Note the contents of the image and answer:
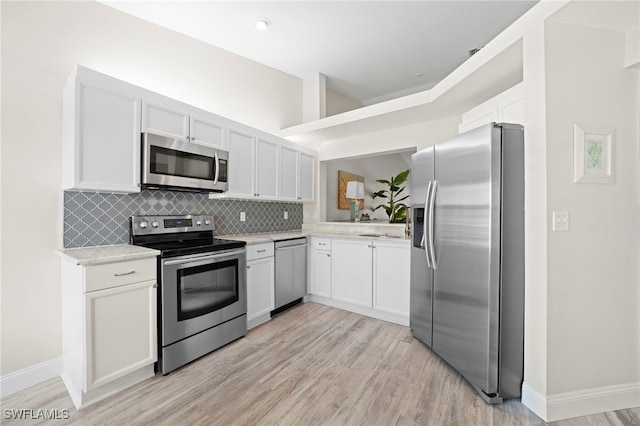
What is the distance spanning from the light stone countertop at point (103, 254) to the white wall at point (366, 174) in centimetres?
279

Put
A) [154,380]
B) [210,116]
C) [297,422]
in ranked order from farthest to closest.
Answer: [210,116]
[154,380]
[297,422]

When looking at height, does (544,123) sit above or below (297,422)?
above

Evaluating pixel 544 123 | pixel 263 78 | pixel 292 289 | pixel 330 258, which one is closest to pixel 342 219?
pixel 330 258

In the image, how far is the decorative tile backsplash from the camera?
87.7 inches

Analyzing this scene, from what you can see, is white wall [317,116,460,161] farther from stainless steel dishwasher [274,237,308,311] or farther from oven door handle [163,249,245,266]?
oven door handle [163,249,245,266]

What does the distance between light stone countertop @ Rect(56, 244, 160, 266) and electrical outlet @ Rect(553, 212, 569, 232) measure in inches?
105

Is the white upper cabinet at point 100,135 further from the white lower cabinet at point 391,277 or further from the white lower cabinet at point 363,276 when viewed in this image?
the white lower cabinet at point 391,277

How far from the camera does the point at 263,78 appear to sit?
3.90 meters

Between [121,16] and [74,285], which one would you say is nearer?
[74,285]

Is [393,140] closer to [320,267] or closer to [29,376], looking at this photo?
[320,267]

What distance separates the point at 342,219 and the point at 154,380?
3.61 metres

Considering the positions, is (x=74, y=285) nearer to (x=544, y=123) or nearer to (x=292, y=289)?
(x=292, y=289)

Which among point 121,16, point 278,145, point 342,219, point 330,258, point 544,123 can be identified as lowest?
point 330,258

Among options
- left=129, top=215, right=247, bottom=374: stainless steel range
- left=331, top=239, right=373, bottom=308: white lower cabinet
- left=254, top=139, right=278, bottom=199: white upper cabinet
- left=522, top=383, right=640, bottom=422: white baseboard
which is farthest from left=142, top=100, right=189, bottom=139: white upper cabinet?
left=522, top=383, right=640, bottom=422: white baseboard
